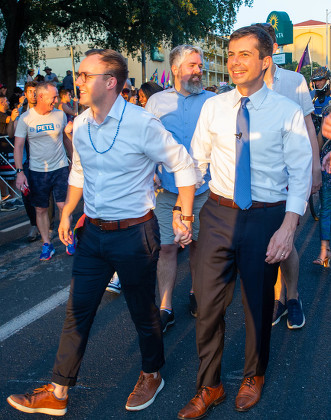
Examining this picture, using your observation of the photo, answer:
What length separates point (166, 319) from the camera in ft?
13.8

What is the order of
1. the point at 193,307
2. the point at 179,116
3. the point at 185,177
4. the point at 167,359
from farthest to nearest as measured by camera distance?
1. the point at 193,307
2. the point at 179,116
3. the point at 167,359
4. the point at 185,177

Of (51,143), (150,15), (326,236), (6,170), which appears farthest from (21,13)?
(326,236)

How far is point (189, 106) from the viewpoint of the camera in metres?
4.30

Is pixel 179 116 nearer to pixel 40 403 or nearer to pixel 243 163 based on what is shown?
pixel 243 163

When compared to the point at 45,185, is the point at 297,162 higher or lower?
higher

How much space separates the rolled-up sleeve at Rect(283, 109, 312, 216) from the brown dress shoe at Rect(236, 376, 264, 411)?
1.04m

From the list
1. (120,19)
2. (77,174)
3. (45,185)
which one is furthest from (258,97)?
(120,19)

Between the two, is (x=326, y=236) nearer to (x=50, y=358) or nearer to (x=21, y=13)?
(x=50, y=358)

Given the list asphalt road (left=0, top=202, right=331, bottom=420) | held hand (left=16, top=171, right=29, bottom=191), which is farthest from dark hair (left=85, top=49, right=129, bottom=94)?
held hand (left=16, top=171, right=29, bottom=191)

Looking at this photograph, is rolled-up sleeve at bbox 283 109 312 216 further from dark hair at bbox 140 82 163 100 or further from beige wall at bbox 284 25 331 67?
beige wall at bbox 284 25 331 67

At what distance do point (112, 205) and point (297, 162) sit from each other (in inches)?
41.4

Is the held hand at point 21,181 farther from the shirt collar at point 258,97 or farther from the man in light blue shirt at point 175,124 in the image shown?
the shirt collar at point 258,97

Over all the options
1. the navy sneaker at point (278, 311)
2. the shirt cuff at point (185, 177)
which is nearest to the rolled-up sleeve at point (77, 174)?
the shirt cuff at point (185, 177)

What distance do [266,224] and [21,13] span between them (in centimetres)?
1643
